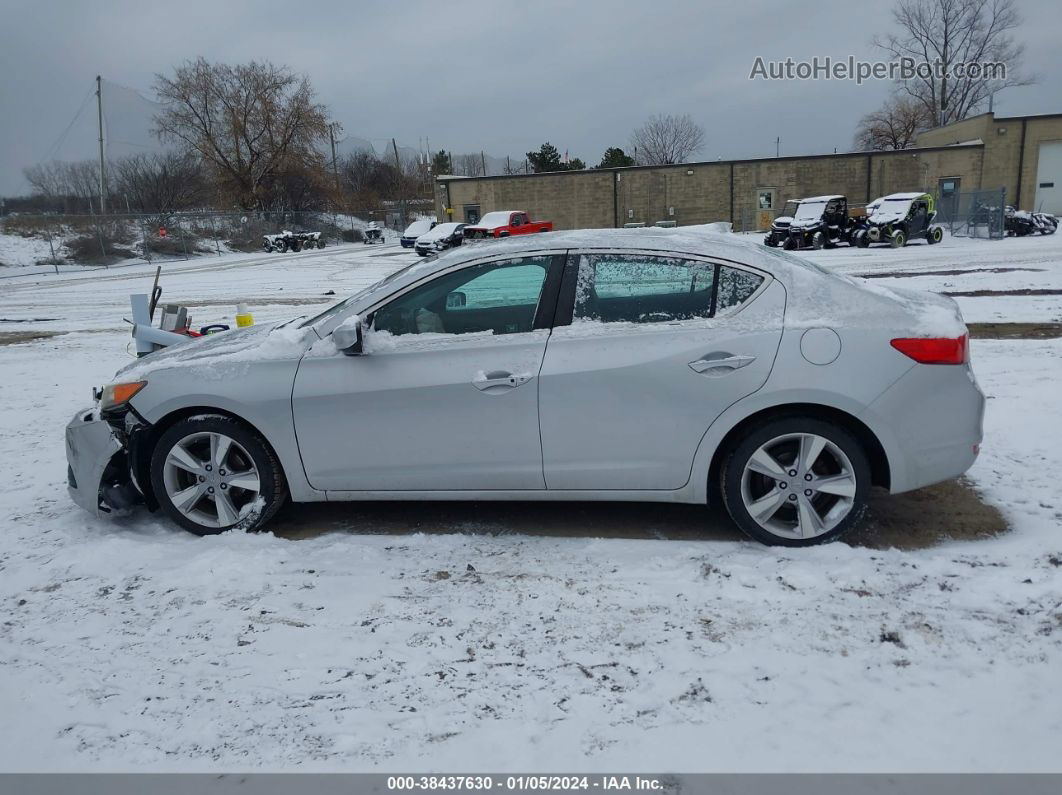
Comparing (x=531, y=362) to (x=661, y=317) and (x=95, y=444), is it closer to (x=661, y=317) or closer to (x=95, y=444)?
(x=661, y=317)

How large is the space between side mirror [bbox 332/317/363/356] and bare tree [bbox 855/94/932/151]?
81034mm

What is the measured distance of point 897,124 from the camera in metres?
76.8

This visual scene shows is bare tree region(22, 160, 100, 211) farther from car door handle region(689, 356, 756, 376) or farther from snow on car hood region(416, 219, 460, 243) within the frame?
car door handle region(689, 356, 756, 376)

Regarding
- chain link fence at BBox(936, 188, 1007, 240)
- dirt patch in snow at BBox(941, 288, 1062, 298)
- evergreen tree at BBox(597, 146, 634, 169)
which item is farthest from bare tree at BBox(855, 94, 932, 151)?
dirt patch in snow at BBox(941, 288, 1062, 298)

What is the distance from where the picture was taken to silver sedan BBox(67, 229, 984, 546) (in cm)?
369

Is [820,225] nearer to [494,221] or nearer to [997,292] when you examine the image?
[494,221]

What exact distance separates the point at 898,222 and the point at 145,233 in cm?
3385

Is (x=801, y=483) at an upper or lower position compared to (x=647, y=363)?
lower

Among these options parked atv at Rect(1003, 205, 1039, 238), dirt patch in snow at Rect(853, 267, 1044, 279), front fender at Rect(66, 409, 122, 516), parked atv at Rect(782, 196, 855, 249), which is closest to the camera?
front fender at Rect(66, 409, 122, 516)

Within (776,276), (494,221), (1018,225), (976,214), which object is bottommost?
(776,276)

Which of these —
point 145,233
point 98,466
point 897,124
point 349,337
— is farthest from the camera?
point 897,124

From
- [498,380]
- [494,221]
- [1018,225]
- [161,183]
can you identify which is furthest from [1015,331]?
[161,183]

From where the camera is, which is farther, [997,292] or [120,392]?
[997,292]

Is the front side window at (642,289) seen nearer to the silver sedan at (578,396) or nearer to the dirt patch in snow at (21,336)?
the silver sedan at (578,396)
